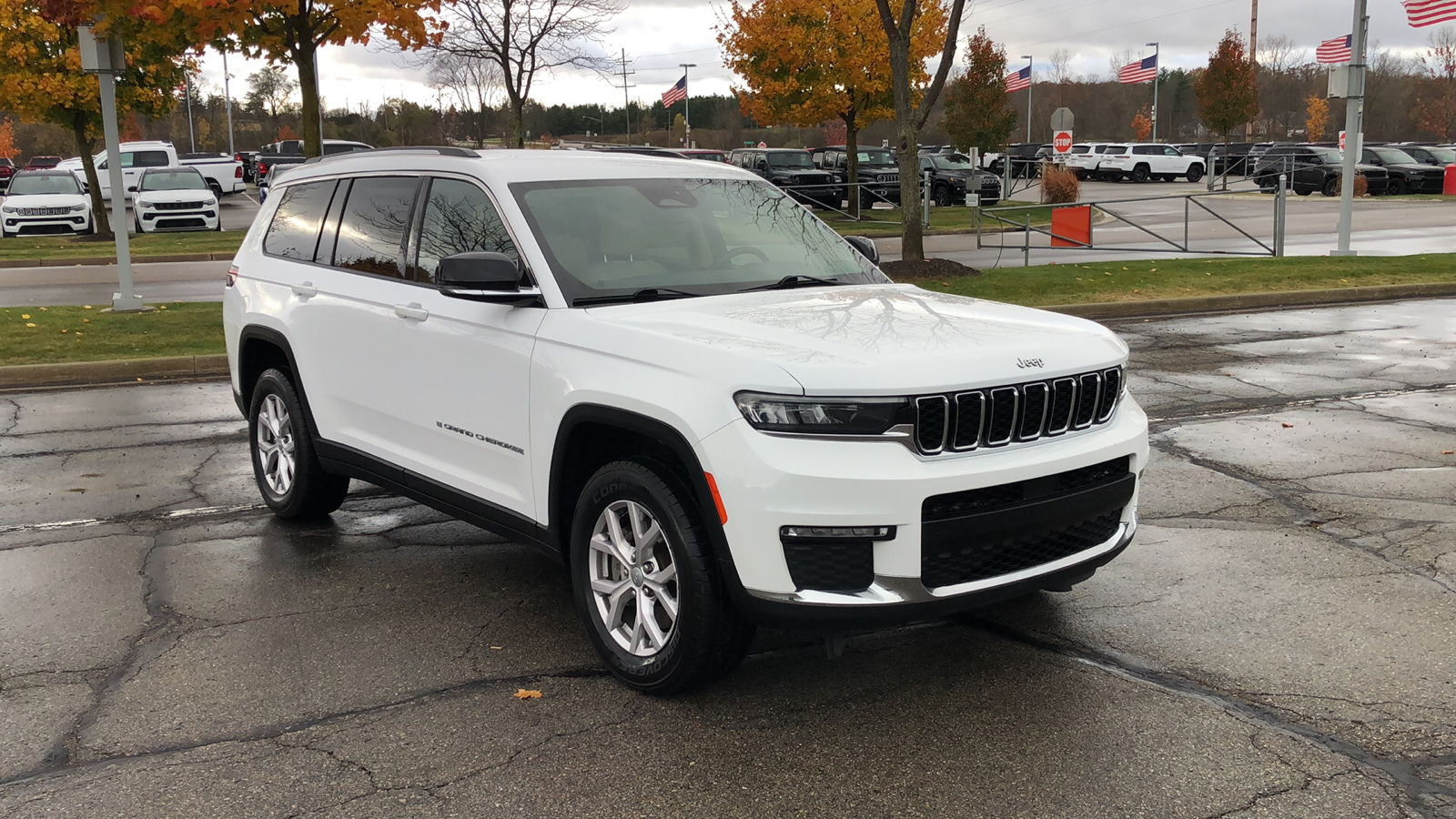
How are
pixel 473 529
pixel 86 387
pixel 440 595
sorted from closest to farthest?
pixel 440 595, pixel 473 529, pixel 86 387

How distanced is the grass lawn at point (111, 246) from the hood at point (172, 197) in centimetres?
78

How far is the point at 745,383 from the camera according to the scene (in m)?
3.75

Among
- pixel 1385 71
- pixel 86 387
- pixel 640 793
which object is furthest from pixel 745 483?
pixel 1385 71

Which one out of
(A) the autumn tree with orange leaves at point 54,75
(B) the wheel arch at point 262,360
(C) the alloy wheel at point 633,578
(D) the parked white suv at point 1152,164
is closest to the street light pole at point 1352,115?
(B) the wheel arch at point 262,360

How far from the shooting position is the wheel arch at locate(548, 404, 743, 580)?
385 cm

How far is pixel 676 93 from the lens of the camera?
167 ft

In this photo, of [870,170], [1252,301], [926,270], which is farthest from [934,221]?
[1252,301]

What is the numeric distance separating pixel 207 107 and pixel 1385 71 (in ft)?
308

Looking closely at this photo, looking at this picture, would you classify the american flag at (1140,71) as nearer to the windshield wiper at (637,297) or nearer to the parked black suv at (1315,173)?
the parked black suv at (1315,173)

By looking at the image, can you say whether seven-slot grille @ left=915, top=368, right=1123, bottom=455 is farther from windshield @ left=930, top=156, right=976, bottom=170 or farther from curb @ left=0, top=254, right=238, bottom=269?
windshield @ left=930, top=156, right=976, bottom=170

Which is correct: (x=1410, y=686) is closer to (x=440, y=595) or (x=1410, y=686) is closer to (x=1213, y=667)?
Result: (x=1213, y=667)

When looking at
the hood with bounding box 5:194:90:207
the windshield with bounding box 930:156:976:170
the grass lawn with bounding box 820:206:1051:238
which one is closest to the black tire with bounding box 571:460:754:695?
the grass lawn with bounding box 820:206:1051:238

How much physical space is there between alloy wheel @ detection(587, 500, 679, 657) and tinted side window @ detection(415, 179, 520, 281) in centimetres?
120

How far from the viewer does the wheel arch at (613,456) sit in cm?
385
